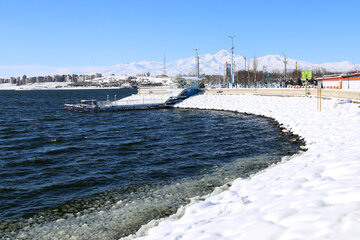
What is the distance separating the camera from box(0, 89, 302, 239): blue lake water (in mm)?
10367

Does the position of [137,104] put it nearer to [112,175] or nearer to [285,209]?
[112,175]

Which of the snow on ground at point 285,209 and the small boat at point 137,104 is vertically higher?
the small boat at point 137,104

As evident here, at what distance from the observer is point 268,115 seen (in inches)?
1576

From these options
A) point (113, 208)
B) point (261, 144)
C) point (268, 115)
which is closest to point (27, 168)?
point (113, 208)

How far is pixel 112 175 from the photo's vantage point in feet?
51.9

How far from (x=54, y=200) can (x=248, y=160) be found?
10.6 meters

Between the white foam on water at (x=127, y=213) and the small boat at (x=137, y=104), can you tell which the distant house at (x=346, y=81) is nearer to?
the small boat at (x=137, y=104)

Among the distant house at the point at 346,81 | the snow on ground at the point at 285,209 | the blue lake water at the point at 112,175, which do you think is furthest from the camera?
the distant house at the point at 346,81

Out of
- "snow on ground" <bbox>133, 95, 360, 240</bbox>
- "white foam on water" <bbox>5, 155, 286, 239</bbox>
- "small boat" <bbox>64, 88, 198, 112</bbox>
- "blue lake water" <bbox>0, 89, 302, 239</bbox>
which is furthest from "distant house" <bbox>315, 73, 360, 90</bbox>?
"white foam on water" <bbox>5, 155, 286, 239</bbox>

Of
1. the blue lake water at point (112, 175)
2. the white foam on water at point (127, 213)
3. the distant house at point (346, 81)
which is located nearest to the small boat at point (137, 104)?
the distant house at point (346, 81)

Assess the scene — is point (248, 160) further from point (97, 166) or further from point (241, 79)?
point (241, 79)

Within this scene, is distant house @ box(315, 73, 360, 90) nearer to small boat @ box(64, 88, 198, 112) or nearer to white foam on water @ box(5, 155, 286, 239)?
small boat @ box(64, 88, 198, 112)

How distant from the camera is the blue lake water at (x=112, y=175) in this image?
34.0 feet

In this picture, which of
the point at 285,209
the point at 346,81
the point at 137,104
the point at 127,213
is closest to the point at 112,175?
the point at 127,213
